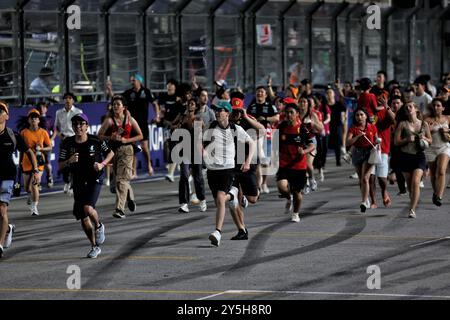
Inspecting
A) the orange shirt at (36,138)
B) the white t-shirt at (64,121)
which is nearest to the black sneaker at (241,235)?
the orange shirt at (36,138)

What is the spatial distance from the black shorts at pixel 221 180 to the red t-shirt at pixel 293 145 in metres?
2.60

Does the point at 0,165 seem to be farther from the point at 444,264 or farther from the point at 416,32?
the point at 416,32

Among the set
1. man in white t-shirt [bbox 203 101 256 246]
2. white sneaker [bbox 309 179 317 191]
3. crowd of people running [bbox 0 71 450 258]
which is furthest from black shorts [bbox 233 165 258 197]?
white sneaker [bbox 309 179 317 191]

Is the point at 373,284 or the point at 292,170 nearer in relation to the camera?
the point at 373,284

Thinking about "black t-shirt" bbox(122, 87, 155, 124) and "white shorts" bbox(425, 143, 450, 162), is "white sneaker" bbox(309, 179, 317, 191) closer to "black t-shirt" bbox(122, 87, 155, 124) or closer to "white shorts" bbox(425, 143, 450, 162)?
"white shorts" bbox(425, 143, 450, 162)

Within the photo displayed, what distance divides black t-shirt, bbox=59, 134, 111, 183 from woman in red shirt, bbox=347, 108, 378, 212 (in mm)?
5179

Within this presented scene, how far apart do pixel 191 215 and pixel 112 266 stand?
534 centimetres

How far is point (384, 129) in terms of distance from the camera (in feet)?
68.5

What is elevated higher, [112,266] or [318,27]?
[318,27]

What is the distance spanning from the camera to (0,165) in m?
15.5

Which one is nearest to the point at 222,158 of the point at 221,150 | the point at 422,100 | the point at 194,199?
the point at 221,150

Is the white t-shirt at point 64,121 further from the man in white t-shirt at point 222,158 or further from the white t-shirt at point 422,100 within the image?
the man in white t-shirt at point 222,158

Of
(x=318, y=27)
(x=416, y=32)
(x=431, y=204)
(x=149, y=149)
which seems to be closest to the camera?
(x=431, y=204)
